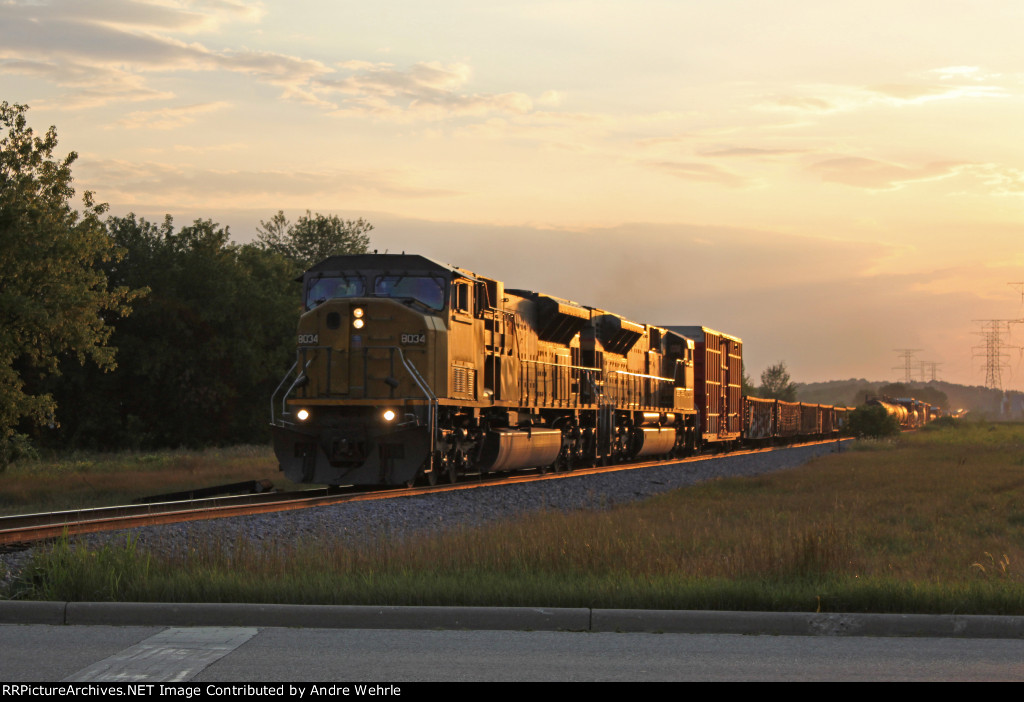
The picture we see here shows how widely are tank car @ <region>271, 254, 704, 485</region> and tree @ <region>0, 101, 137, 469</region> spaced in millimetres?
8052

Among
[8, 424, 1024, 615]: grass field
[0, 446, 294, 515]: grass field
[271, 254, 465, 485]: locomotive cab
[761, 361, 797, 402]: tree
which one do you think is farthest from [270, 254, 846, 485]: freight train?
[761, 361, 797, 402]: tree

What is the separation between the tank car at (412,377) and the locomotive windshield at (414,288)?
2cm

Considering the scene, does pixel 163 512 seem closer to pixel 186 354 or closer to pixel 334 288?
pixel 334 288

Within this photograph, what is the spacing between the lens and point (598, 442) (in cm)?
3173

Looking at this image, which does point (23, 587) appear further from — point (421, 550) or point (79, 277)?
point (79, 277)

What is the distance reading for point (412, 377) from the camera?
67.7 feet

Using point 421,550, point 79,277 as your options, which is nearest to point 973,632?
point 421,550

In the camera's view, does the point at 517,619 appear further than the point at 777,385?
No

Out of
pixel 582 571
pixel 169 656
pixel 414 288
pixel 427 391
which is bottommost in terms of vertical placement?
pixel 169 656

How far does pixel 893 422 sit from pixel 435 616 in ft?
219

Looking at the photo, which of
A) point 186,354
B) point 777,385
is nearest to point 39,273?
point 186,354

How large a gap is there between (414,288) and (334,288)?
163cm

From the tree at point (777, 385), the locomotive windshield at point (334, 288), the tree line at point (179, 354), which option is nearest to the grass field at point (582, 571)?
the locomotive windshield at point (334, 288)
